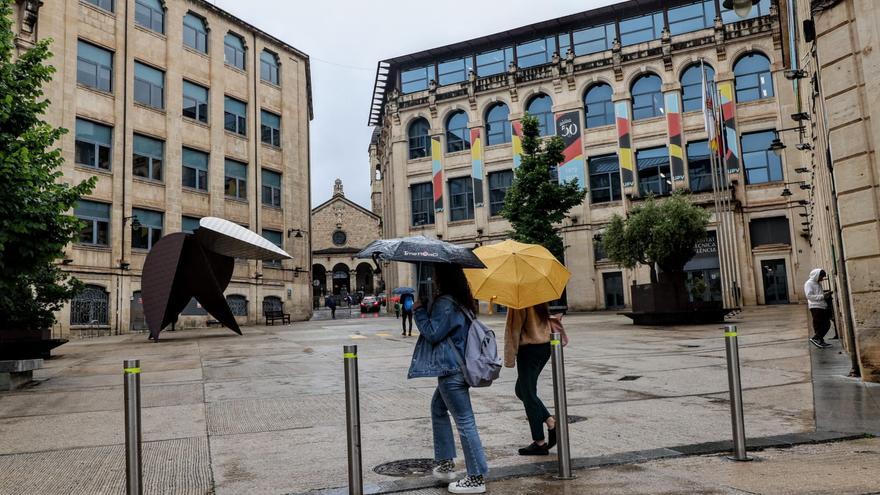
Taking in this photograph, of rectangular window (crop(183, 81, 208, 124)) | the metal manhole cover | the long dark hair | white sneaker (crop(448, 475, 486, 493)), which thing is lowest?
the metal manhole cover

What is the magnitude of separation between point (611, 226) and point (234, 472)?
2118 centimetres

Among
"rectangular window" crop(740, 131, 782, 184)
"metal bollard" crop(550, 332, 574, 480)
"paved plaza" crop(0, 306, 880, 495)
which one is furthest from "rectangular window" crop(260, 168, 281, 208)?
"metal bollard" crop(550, 332, 574, 480)

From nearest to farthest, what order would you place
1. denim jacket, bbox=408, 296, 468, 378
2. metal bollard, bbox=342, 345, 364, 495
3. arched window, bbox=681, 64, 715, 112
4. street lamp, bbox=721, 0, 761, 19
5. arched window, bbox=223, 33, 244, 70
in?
metal bollard, bbox=342, 345, 364, 495, denim jacket, bbox=408, 296, 468, 378, street lamp, bbox=721, 0, 761, 19, arched window, bbox=223, 33, 244, 70, arched window, bbox=681, 64, 715, 112

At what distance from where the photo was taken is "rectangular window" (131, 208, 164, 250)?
29.7 meters

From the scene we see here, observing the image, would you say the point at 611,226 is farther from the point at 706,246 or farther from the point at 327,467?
the point at 327,467

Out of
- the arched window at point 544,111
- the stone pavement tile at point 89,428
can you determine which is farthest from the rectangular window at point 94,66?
the stone pavement tile at point 89,428

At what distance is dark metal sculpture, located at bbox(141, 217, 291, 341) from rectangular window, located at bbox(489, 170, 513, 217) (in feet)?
66.1

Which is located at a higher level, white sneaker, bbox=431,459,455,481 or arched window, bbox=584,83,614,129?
arched window, bbox=584,83,614,129

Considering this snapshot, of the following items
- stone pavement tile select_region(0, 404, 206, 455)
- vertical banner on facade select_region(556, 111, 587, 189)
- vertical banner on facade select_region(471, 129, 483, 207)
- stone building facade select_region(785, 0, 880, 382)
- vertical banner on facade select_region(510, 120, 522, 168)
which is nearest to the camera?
stone pavement tile select_region(0, 404, 206, 455)

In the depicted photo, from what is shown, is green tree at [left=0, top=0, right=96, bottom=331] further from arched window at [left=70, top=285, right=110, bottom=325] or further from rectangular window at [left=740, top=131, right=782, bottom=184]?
rectangular window at [left=740, top=131, right=782, bottom=184]

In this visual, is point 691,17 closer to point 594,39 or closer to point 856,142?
point 594,39

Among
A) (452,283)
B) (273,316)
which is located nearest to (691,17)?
(273,316)

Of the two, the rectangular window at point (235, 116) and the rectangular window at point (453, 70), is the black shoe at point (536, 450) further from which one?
the rectangular window at point (453, 70)

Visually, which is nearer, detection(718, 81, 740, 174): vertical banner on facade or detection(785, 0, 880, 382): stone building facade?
detection(785, 0, 880, 382): stone building facade
